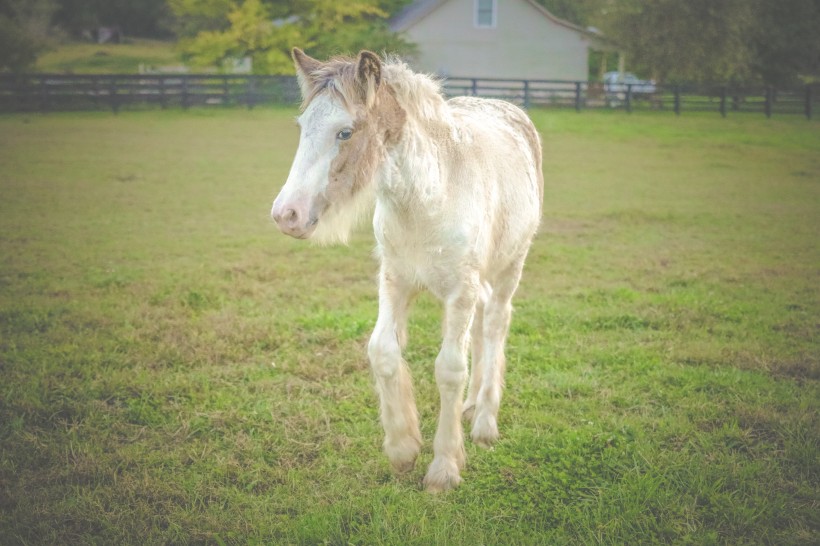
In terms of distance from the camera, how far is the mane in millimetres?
2850

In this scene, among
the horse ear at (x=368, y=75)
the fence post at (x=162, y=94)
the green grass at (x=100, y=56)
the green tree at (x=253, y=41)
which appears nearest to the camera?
the horse ear at (x=368, y=75)

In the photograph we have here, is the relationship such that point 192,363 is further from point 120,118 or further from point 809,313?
point 120,118

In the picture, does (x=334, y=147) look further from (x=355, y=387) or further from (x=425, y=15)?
(x=425, y=15)

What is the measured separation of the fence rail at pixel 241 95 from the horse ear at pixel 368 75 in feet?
64.0

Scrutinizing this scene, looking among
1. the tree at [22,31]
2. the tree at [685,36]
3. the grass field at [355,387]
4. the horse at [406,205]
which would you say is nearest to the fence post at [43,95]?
the tree at [22,31]

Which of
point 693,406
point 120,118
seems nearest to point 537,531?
point 693,406

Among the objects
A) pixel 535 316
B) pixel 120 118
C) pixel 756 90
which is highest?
pixel 756 90

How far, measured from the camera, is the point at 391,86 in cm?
312

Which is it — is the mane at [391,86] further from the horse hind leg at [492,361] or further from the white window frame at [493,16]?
the white window frame at [493,16]

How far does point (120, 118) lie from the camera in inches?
780

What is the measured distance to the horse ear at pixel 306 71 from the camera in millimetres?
2973

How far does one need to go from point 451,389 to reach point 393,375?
13.4 inches

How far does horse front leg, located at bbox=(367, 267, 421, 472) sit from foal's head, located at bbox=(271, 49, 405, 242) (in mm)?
618

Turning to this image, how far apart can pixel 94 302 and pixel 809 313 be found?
7.04 m
